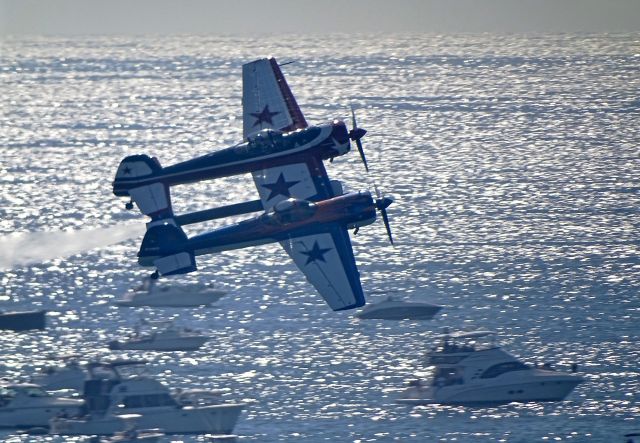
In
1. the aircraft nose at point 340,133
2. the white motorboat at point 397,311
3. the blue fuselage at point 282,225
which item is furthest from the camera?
the white motorboat at point 397,311

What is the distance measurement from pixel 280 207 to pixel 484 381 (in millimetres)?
23679

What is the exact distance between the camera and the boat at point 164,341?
115062 millimetres

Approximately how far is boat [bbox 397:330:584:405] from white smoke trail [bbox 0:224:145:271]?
52702 mm

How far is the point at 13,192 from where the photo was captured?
180 meters

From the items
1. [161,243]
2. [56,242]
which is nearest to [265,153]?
[161,243]

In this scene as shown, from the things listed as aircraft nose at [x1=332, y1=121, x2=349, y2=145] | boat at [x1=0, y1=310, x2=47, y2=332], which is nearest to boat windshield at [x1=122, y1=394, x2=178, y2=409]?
aircraft nose at [x1=332, y1=121, x2=349, y2=145]

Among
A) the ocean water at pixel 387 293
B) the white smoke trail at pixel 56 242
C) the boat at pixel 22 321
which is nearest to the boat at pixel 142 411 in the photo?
the ocean water at pixel 387 293

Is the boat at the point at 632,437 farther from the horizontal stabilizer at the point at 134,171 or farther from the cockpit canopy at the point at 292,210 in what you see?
the horizontal stabilizer at the point at 134,171

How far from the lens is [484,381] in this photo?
104 m

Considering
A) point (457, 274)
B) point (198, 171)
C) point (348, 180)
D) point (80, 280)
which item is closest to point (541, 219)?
point (457, 274)

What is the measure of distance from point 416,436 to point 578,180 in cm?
8629

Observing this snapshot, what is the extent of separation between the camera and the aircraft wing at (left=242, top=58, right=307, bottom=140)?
331 ft

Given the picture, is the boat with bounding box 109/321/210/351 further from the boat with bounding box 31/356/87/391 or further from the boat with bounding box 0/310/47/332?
the boat with bounding box 31/356/87/391

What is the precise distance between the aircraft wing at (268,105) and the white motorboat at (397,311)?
26.5m
